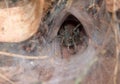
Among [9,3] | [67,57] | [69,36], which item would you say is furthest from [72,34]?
[9,3]

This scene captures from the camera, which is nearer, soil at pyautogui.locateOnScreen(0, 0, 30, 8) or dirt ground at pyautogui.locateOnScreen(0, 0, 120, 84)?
dirt ground at pyautogui.locateOnScreen(0, 0, 120, 84)

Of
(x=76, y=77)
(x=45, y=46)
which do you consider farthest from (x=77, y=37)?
(x=76, y=77)

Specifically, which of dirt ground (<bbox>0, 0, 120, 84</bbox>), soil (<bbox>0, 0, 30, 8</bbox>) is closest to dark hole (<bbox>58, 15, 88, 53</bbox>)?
dirt ground (<bbox>0, 0, 120, 84</bbox>)

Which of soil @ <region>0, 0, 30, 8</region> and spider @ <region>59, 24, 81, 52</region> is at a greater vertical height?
soil @ <region>0, 0, 30, 8</region>

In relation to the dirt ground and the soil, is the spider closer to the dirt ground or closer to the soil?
the dirt ground

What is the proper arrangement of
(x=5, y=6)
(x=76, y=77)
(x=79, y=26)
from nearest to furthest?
1. (x=76, y=77)
2. (x=5, y=6)
3. (x=79, y=26)

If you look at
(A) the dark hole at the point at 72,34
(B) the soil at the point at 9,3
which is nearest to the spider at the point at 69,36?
A: (A) the dark hole at the point at 72,34

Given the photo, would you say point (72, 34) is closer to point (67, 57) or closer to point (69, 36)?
point (69, 36)

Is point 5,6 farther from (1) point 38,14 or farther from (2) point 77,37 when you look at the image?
(2) point 77,37
